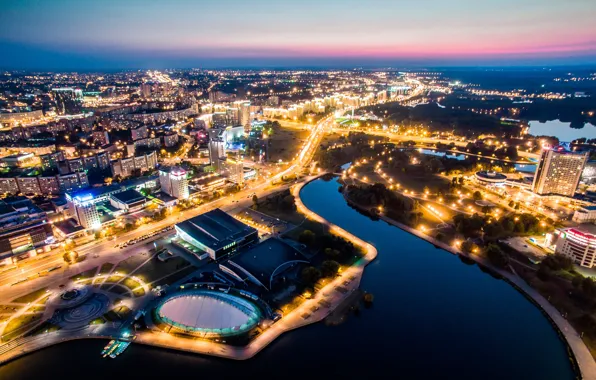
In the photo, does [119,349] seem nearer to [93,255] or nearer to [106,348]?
[106,348]

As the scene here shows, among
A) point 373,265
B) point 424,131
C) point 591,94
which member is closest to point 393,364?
point 373,265

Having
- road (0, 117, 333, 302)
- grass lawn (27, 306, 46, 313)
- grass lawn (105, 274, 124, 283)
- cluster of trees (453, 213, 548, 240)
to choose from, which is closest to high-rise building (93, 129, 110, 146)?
road (0, 117, 333, 302)

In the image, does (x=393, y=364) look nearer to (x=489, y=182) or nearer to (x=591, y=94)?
(x=489, y=182)

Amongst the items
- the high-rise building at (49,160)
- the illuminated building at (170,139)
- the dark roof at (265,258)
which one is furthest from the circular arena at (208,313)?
the illuminated building at (170,139)

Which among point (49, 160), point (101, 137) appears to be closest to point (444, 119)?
point (101, 137)

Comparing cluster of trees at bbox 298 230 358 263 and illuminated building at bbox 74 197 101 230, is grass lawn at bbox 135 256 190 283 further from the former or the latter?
cluster of trees at bbox 298 230 358 263
